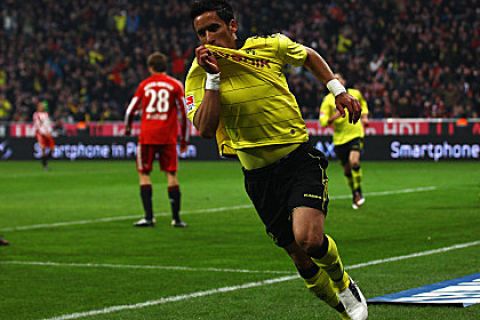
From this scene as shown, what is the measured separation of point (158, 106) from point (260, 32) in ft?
89.6

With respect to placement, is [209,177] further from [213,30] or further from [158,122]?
[213,30]

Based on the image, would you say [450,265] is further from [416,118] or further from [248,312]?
[416,118]

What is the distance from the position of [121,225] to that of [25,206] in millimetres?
4211

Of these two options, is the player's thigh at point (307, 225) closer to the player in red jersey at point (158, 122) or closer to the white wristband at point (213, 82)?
the white wristband at point (213, 82)

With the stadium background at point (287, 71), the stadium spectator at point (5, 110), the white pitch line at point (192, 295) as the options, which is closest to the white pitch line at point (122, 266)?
the white pitch line at point (192, 295)

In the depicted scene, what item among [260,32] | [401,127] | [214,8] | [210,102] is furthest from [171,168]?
[260,32]

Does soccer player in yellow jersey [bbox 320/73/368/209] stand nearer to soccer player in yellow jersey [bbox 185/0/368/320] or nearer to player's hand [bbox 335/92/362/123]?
soccer player in yellow jersey [bbox 185/0/368/320]

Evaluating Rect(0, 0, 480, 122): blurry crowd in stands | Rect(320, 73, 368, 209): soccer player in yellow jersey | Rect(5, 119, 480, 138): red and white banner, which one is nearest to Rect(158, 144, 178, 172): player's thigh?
Rect(320, 73, 368, 209): soccer player in yellow jersey

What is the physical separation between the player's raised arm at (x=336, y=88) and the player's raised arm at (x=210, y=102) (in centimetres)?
76

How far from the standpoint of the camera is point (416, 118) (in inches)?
1340

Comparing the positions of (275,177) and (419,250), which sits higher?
(275,177)

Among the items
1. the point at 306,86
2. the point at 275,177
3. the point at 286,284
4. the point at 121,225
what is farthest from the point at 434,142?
the point at 275,177

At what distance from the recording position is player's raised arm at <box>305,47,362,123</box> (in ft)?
21.2

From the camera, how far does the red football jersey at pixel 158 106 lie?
14.8 metres
